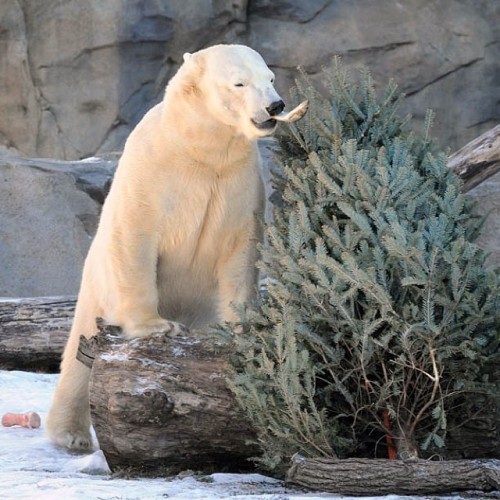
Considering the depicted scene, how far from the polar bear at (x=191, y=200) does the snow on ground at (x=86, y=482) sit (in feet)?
1.83

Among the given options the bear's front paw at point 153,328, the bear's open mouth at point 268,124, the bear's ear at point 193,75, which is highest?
the bear's ear at point 193,75

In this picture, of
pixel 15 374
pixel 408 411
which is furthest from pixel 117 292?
pixel 15 374

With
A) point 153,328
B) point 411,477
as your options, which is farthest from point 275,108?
point 411,477

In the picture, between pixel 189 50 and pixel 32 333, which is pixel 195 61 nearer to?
pixel 32 333

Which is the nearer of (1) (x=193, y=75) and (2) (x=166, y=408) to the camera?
(2) (x=166, y=408)

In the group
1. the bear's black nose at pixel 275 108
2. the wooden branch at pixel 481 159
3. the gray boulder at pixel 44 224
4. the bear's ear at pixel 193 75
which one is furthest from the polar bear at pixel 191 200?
the gray boulder at pixel 44 224

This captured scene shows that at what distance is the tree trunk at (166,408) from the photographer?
3.56m

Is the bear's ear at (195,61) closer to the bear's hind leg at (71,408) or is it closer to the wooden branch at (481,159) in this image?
the bear's hind leg at (71,408)

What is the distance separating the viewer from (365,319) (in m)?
3.30

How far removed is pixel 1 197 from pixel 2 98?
3579 mm

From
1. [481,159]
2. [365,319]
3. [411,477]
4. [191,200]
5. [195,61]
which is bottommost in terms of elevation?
[411,477]

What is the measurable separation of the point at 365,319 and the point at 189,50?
8.62m

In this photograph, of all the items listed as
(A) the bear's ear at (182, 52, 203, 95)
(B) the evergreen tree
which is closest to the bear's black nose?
(B) the evergreen tree

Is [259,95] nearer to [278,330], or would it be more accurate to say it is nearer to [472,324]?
[278,330]
